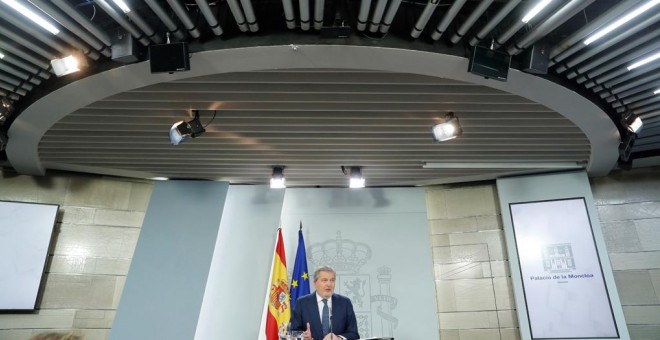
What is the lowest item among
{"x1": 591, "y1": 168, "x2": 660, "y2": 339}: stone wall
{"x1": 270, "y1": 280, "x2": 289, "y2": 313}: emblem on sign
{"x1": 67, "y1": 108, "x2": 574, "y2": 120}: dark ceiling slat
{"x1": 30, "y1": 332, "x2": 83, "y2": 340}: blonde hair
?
{"x1": 30, "y1": 332, "x2": 83, "y2": 340}: blonde hair

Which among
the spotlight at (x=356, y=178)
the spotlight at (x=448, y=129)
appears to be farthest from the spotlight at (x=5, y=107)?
the spotlight at (x=448, y=129)

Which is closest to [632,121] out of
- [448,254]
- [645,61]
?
[645,61]

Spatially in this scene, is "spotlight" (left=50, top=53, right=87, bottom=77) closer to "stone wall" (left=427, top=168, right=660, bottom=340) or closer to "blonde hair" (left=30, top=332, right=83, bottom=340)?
"blonde hair" (left=30, top=332, right=83, bottom=340)

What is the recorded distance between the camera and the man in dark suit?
3.45m

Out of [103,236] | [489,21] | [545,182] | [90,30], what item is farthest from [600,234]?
[103,236]

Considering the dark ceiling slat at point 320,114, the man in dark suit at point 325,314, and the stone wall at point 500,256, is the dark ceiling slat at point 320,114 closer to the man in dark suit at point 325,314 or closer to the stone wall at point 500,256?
the man in dark suit at point 325,314

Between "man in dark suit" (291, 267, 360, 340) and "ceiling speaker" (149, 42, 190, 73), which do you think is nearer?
"ceiling speaker" (149, 42, 190, 73)

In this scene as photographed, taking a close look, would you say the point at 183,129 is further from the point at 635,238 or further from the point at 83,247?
the point at 635,238

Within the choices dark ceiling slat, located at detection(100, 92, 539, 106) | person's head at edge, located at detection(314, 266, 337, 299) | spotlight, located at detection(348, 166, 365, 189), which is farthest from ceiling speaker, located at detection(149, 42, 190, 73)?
spotlight, located at detection(348, 166, 365, 189)

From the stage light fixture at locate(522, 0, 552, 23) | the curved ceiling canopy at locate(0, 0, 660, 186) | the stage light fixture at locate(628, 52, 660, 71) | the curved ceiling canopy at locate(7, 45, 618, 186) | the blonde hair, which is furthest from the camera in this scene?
the curved ceiling canopy at locate(7, 45, 618, 186)

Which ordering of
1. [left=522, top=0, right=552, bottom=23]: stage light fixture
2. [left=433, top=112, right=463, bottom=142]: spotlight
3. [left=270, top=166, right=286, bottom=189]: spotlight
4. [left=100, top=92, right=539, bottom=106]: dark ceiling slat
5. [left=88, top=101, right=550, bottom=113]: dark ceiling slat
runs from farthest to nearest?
[left=270, top=166, right=286, bottom=189]: spotlight → [left=433, top=112, right=463, bottom=142]: spotlight → [left=88, top=101, right=550, bottom=113]: dark ceiling slat → [left=100, top=92, right=539, bottom=106]: dark ceiling slat → [left=522, top=0, right=552, bottom=23]: stage light fixture

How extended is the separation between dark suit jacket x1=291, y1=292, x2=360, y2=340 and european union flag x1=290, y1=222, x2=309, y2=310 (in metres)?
1.75

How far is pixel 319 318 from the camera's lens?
11.5 feet

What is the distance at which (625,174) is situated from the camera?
18.5 feet
